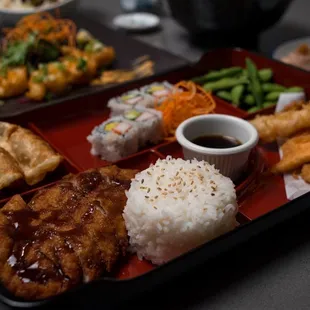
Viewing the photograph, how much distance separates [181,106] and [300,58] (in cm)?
129

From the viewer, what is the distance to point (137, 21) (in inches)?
208

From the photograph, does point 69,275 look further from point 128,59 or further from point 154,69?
point 128,59

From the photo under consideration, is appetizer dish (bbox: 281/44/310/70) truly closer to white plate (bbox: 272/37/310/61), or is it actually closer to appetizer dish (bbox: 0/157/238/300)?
white plate (bbox: 272/37/310/61)

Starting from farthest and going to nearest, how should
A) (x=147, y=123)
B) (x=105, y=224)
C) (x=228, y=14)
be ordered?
(x=228, y=14)
(x=147, y=123)
(x=105, y=224)

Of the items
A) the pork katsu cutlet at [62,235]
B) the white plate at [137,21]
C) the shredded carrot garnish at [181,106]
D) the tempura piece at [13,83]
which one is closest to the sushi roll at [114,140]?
the shredded carrot garnish at [181,106]

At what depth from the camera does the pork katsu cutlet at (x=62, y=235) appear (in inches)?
69.4

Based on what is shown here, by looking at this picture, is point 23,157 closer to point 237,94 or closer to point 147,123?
point 147,123

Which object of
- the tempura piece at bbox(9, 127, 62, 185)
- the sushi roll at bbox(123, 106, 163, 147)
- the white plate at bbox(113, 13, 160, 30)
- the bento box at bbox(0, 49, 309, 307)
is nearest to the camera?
the bento box at bbox(0, 49, 309, 307)

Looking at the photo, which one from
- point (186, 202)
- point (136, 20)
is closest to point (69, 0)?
point (136, 20)

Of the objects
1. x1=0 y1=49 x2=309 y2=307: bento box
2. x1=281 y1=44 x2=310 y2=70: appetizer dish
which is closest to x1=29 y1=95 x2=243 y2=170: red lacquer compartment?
x1=0 y1=49 x2=309 y2=307: bento box

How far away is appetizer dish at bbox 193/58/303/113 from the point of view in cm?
325

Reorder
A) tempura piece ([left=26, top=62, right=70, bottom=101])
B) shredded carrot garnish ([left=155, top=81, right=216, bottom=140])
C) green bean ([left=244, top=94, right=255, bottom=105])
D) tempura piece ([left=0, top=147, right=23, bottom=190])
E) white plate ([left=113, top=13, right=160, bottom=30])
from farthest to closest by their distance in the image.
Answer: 1. white plate ([left=113, top=13, right=160, bottom=30])
2. tempura piece ([left=26, top=62, right=70, bottom=101])
3. green bean ([left=244, top=94, right=255, bottom=105])
4. shredded carrot garnish ([left=155, top=81, right=216, bottom=140])
5. tempura piece ([left=0, top=147, right=23, bottom=190])

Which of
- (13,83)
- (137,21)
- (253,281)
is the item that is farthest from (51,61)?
(253,281)

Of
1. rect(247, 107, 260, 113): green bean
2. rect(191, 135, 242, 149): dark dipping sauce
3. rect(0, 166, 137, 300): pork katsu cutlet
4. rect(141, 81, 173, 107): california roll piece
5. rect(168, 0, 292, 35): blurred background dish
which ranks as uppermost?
rect(168, 0, 292, 35): blurred background dish
